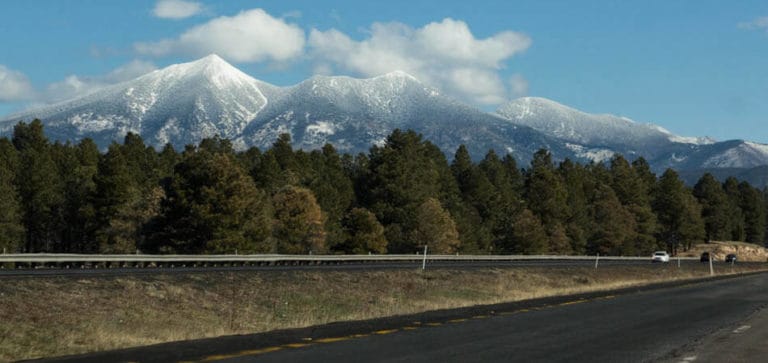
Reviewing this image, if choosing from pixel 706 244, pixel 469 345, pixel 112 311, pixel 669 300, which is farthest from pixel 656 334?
pixel 706 244

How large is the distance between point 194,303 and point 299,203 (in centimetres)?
7325

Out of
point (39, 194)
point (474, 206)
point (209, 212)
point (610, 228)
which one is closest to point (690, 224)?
point (610, 228)

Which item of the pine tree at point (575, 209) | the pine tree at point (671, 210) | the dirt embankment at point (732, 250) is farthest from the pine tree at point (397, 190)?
the dirt embankment at point (732, 250)

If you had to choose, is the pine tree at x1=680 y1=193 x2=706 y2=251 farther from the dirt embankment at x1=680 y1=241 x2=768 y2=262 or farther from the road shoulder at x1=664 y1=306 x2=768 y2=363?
the road shoulder at x1=664 y1=306 x2=768 y2=363

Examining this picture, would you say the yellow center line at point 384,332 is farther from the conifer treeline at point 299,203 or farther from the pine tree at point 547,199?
the pine tree at point 547,199

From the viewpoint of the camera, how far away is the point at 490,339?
1914 cm

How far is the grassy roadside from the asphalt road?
213cm

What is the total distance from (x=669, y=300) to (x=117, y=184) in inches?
2857

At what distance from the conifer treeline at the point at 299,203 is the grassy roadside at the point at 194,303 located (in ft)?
142

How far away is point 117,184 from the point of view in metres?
98.0

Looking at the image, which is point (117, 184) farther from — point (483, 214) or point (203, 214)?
point (483, 214)

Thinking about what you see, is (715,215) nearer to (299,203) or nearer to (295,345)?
(299,203)

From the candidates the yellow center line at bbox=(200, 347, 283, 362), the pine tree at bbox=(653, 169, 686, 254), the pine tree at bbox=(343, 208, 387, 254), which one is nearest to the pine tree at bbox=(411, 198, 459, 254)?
the pine tree at bbox=(343, 208, 387, 254)

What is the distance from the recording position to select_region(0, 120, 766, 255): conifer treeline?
277ft
